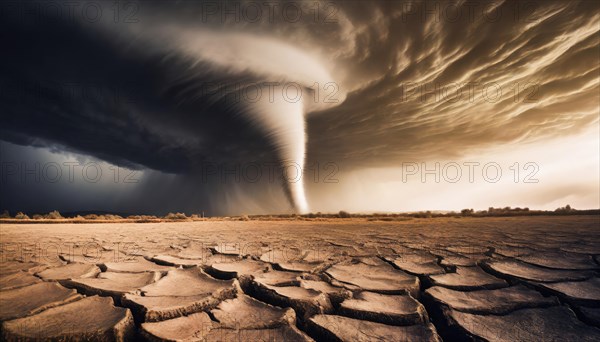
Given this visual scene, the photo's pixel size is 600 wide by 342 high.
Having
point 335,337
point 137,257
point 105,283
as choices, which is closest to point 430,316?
point 335,337

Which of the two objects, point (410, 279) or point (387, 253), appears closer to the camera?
point (410, 279)

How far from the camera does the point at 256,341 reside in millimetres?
964

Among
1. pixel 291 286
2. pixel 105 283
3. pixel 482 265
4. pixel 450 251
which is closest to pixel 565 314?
pixel 482 265

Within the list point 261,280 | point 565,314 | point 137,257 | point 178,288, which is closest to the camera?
point 565,314

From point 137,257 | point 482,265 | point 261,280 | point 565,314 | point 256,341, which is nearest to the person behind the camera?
point 256,341

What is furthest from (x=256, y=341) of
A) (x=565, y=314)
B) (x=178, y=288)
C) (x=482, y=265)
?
(x=482, y=265)

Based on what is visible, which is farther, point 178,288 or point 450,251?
point 450,251

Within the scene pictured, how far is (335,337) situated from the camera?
1011 mm

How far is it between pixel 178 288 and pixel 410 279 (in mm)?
1377

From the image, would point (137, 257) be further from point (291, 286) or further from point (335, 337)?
point (335, 337)

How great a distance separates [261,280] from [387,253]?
1.46 meters

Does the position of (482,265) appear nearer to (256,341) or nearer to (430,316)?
(430,316)

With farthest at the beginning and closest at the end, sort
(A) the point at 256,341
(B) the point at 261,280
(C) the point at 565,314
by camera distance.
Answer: (B) the point at 261,280 < (C) the point at 565,314 < (A) the point at 256,341

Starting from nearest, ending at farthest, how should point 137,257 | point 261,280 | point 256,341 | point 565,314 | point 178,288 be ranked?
1. point 256,341
2. point 565,314
3. point 178,288
4. point 261,280
5. point 137,257
